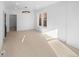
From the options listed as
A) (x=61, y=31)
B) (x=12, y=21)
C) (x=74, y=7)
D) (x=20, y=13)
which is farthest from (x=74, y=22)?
(x=12, y=21)

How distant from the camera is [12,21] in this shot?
38.9 ft

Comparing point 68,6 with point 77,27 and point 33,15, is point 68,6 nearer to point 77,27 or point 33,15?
point 77,27

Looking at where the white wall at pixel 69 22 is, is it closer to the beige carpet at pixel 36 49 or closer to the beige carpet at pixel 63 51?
the beige carpet at pixel 36 49

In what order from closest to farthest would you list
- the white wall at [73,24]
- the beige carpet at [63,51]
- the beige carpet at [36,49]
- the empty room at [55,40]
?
the beige carpet at [63,51]
the beige carpet at [36,49]
the empty room at [55,40]
the white wall at [73,24]

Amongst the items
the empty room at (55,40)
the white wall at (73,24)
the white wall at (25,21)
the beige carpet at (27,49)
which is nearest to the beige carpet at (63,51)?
the empty room at (55,40)

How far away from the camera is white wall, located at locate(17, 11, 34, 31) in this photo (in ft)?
34.6

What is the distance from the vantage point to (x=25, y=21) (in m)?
10.9

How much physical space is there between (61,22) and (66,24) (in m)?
0.57

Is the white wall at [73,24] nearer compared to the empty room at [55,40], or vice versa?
the empty room at [55,40]

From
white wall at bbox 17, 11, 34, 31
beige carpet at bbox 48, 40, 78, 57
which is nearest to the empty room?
beige carpet at bbox 48, 40, 78, 57

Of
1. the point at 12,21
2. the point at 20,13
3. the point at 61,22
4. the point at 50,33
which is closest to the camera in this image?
the point at 61,22

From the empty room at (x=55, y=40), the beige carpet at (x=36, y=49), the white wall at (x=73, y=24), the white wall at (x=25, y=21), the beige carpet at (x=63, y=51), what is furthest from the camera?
the white wall at (x=25, y=21)

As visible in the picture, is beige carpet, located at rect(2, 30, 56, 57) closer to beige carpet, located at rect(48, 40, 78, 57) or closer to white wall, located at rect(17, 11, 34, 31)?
beige carpet, located at rect(48, 40, 78, 57)

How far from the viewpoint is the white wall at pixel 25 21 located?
10555 millimetres
